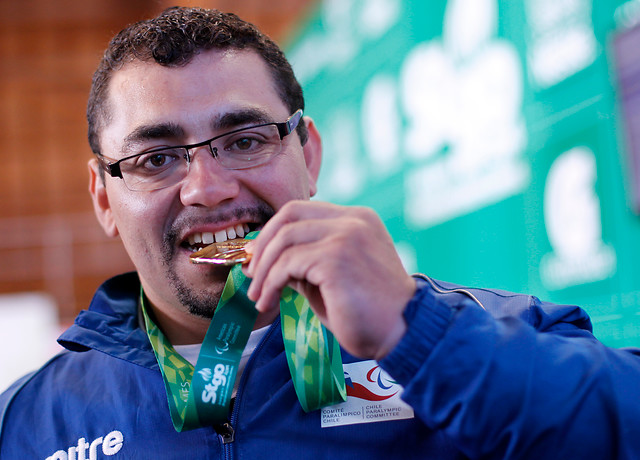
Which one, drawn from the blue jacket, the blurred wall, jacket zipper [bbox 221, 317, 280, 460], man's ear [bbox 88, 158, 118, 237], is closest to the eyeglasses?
man's ear [bbox 88, 158, 118, 237]

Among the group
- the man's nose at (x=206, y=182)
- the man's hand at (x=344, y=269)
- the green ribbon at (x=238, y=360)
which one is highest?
the man's nose at (x=206, y=182)

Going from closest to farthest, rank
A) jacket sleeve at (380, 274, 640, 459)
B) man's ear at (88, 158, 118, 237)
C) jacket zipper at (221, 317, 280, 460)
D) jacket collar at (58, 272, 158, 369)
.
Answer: jacket sleeve at (380, 274, 640, 459), jacket zipper at (221, 317, 280, 460), jacket collar at (58, 272, 158, 369), man's ear at (88, 158, 118, 237)

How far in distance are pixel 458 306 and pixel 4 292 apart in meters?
7.72

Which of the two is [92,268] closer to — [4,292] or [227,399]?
[4,292]

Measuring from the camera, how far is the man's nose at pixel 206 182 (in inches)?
58.5

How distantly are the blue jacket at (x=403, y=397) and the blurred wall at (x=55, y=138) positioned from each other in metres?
5.91

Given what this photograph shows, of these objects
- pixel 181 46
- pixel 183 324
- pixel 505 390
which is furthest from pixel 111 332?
pixel 505 390

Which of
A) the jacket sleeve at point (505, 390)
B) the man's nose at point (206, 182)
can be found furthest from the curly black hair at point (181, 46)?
the jacket sleeve at point (505, 390)

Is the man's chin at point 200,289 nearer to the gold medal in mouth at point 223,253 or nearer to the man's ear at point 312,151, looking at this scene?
the gold medal in mouth at point 223,253

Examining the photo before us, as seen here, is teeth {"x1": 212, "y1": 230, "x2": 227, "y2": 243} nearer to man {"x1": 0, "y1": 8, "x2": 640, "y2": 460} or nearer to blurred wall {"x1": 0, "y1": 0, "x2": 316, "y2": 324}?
man {"x1": 0, "y1": 8, "x2": 640, "y2": 460}

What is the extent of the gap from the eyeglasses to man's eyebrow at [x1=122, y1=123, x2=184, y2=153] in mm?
30

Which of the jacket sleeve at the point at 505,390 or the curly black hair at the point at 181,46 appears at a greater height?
the curly black hair at the point at 181,46

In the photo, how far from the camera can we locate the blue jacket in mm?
1026

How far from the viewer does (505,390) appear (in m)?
1.02
